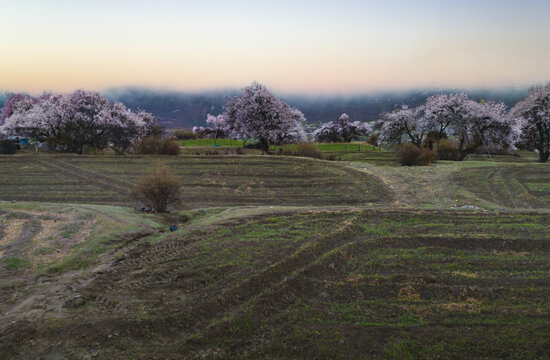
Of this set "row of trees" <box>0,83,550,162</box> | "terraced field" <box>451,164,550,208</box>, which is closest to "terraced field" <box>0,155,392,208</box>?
"terraced field" <box>451,164,550,208</box>

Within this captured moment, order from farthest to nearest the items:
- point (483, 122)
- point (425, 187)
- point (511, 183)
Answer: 1. point (483, 122)
2. point (511, 183)
3. point (425, 187)

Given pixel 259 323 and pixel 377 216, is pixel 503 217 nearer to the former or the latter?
pixel 377 216

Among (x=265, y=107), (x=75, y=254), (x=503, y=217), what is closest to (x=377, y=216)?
(x=503, y=217)

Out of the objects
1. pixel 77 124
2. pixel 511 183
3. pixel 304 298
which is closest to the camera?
pixel 304 298

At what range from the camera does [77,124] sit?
126 feet

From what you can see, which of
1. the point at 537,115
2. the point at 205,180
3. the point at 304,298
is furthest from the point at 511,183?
the point at 304,298

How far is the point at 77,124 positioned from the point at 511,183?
4114cm

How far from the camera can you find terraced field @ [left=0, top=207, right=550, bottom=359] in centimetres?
548

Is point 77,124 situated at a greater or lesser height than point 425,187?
greater

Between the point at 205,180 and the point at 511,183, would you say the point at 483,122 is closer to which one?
the point at 511,183

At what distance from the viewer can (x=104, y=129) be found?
128 feet

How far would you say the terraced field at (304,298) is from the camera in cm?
548

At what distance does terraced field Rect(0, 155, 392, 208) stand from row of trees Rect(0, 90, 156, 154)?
7822 mm

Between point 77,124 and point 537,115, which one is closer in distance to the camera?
point 537,115
